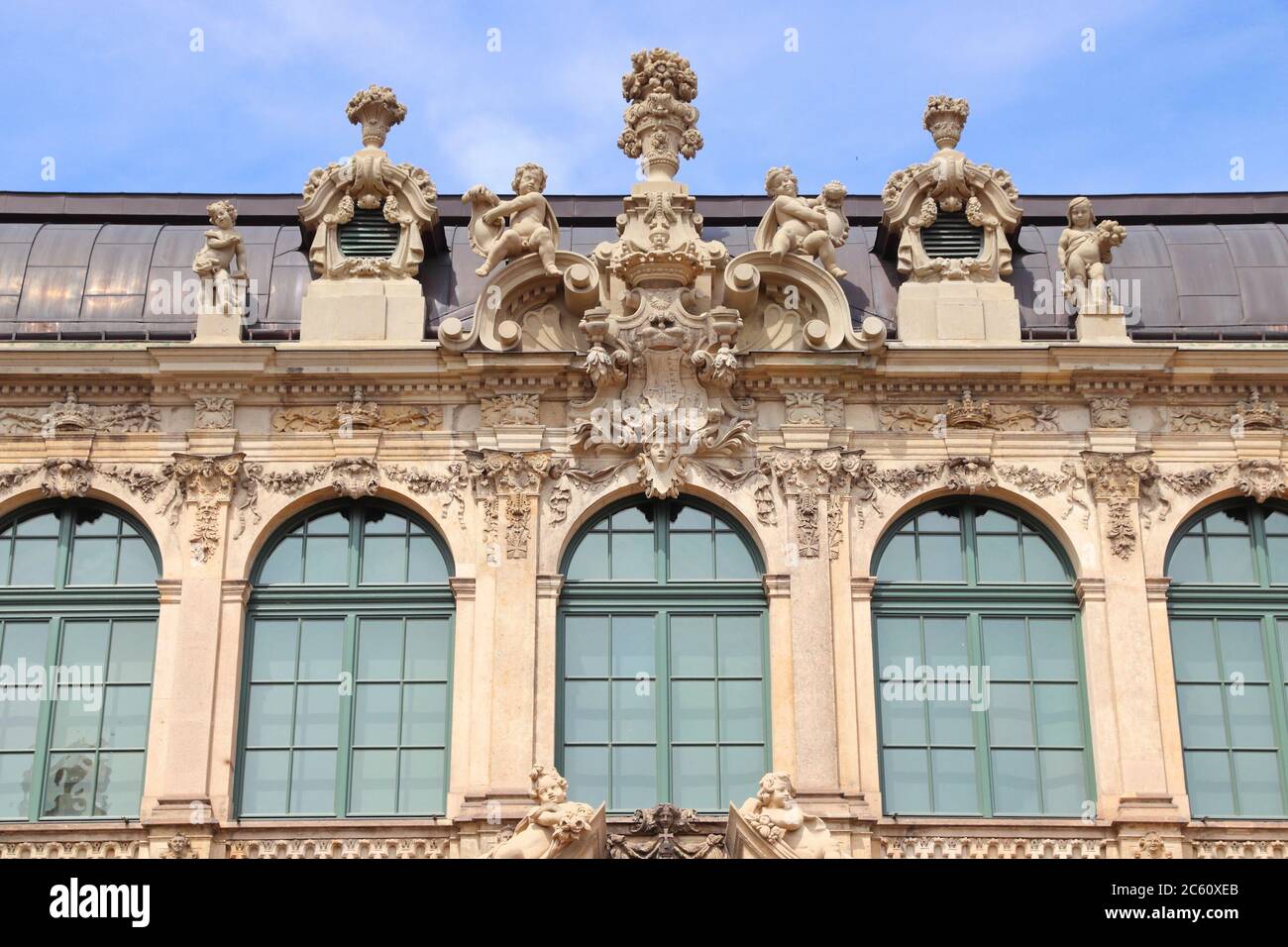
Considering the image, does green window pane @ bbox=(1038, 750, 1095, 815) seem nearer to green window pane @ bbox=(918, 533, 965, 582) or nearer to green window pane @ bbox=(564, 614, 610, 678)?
green window pane @ bbox=(918, 533, 965, 582)

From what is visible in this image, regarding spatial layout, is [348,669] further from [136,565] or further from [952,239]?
[952,239]

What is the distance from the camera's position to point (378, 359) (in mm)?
23719

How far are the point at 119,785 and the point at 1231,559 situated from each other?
11802 mm

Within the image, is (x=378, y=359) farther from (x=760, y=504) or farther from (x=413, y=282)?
(x=760, y=504)

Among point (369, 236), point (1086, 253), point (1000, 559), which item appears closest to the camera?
point (1000, 559)

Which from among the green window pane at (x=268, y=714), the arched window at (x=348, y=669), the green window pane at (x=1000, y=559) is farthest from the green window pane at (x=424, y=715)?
the green window pane at (x=1000, y=559)

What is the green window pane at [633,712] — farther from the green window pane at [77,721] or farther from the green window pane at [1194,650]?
the green window pane at [1194,650]

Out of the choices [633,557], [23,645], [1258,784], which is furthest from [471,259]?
[1258,784]

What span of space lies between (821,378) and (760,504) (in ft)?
5.17

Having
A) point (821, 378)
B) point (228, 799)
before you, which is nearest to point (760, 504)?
point (821, 378)

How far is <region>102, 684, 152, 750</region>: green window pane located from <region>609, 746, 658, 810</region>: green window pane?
480 cm

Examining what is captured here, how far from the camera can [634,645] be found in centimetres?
2294
